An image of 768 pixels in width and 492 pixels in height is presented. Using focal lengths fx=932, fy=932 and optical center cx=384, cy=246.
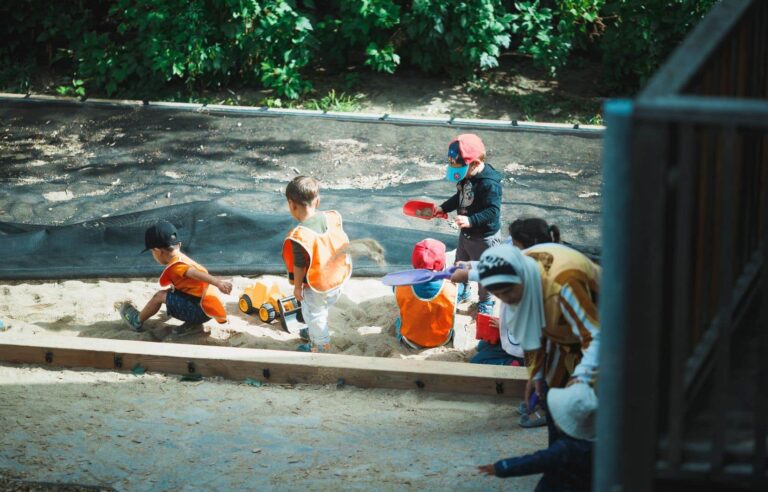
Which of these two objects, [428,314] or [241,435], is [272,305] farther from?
[241,435]

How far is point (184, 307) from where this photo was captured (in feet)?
17.3

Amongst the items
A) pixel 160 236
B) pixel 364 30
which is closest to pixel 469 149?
pixel 160 236

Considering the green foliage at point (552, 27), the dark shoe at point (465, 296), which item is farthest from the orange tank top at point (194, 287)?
the green foliage at point (552, 27)

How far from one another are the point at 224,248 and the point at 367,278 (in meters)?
0.97

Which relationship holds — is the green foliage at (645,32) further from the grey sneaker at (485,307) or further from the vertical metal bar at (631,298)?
the vertical metal bar at (631,298)

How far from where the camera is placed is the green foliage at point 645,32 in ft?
28.9

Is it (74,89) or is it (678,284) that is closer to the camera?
(678,284)

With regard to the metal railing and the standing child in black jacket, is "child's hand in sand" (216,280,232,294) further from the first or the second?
the metal railing

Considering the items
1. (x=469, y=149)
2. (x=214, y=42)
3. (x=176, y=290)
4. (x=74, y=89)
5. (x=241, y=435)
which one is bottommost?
(x=241, y=435)

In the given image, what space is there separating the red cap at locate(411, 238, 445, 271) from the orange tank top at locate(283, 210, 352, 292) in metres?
0.42

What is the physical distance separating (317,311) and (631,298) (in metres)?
3.02

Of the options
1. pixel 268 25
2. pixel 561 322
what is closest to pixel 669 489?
pixel 561 322

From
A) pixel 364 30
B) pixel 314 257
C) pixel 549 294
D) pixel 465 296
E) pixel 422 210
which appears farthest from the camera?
pixel 364 30

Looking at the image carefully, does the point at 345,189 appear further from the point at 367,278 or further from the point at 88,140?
the point at 88,140
